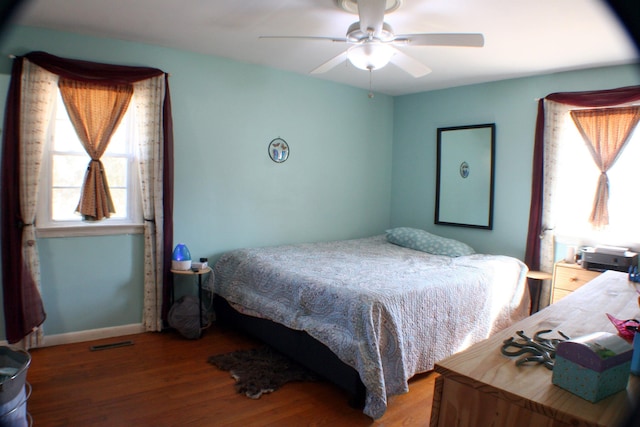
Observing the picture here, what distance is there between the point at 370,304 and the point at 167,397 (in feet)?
4.32

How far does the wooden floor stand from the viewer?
228cm

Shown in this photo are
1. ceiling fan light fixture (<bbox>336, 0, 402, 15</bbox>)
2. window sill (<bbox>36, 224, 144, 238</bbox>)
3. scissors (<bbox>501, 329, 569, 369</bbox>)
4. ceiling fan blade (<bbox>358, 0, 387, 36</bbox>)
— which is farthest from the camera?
window sill (<bbox>36, 224, 144, 238</bbox>)

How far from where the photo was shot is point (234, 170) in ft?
12.7

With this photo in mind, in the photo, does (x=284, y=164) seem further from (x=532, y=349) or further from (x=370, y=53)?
(x=532, y=349)

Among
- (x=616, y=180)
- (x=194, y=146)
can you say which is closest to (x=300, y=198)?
(x=194, y=146)

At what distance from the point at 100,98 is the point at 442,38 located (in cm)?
251

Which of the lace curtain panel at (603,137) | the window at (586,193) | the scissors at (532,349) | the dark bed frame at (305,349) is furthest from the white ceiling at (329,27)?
the dark bed frame at (305,349)

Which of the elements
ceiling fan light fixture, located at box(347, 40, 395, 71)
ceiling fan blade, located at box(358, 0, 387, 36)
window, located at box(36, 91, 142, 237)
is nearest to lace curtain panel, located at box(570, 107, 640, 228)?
ceiling fan light fixture, located at box(347, 40, 395, 71)

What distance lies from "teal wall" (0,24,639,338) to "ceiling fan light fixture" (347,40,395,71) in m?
1.65

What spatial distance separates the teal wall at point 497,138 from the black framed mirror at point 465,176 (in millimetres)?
70

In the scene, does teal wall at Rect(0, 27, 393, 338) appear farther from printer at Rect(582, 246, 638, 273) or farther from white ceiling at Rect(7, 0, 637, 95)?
printer at Rect(582, 246, 638, 273)

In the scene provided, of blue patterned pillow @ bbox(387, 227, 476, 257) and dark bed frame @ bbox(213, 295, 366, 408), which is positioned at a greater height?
blue patterned pillow @ bbox(387, 227, 476, 257)

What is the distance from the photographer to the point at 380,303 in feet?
7.98

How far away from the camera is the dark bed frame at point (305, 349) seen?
245 centimetres
